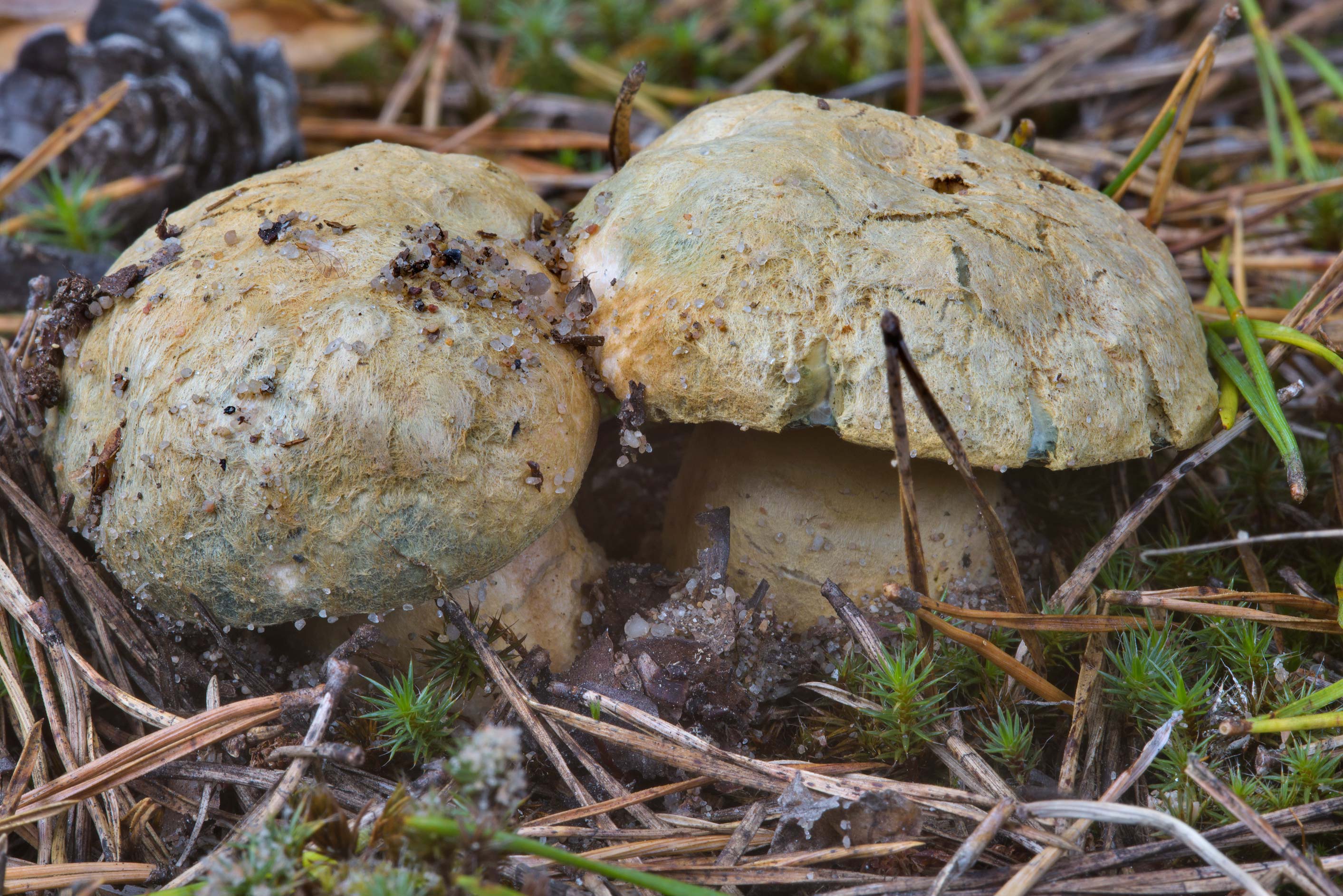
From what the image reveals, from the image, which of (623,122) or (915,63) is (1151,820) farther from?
(915,63)

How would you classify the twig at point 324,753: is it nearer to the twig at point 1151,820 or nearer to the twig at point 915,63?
the twig at point 1151,820

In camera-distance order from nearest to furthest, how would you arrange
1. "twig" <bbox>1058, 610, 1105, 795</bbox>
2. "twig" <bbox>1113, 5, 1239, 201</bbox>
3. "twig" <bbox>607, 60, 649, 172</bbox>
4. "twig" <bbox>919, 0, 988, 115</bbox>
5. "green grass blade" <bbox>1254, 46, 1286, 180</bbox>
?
"twig" <bbox>1058, 610, 1105, 795</bbox> < "twig" <bbox>607, 60, 649, 172</bbox> < "twig" <bbox>1113, 5, 1239, 201</bbox> < "green grass blade" <bbox>1254, 46, 1286, 180</bbox> < "twig" <bbox>919, 0, 988, 115</bbox>

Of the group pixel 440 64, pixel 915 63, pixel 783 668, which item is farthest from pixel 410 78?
pixel 783 668

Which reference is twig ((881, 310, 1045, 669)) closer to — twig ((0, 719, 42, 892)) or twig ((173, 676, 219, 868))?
twig ((173, 676, 219, 868))

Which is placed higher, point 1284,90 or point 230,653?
point 1284,90

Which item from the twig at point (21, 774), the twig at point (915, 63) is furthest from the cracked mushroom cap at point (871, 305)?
the twig at point (915, 63)

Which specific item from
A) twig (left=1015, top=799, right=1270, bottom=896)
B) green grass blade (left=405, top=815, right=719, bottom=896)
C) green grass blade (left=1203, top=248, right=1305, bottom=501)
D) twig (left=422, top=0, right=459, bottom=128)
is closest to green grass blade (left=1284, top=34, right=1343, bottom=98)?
green grass blade (left=1203, top=248, right=1305, bottom=501)
